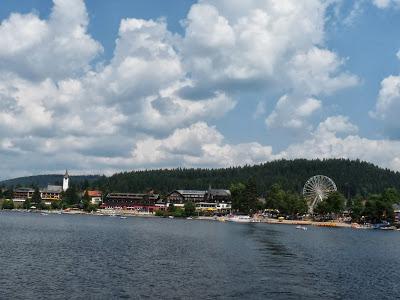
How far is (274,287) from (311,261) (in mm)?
26264

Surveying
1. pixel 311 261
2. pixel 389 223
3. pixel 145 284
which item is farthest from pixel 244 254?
pixel 389 223

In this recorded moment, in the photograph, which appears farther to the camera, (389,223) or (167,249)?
(389,223)

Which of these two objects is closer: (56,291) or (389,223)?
(56,291)

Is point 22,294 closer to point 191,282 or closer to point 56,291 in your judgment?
point 56,291

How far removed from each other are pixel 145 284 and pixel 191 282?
5.12m

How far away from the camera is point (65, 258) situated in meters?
72.6

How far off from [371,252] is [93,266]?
55.8 m

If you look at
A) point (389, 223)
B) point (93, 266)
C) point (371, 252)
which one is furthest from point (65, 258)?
point (389, 223)

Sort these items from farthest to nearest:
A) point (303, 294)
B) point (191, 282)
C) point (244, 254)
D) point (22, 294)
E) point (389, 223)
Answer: point (389, 223) < point (244, 254) < point (191, 282) < point (303, 294) < point (22, 294)

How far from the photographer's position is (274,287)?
53312 mm

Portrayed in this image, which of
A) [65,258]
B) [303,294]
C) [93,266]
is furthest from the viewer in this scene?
[65,258]

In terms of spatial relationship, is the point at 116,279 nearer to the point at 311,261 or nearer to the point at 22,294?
the point at 22,294

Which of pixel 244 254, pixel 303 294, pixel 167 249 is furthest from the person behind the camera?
pixel 167 249

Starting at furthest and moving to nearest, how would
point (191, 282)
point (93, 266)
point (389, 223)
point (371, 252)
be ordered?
point (389, 223), point (371, 252), point (93, 266), point (191, 282)
